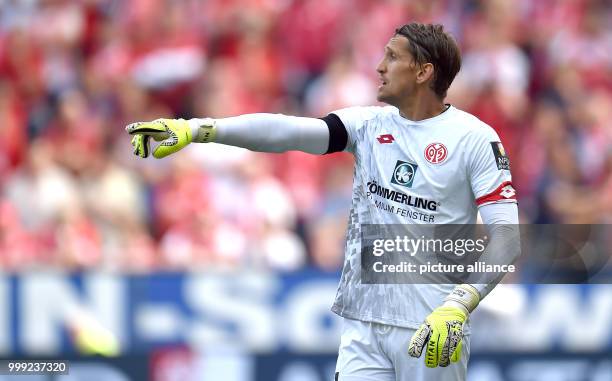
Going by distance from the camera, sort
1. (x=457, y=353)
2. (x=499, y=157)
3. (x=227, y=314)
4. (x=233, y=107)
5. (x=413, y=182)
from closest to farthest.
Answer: (x=457, y=353) < (x=499, y=157) < (x=413, y=182) < (x=227, y=314) < (x=233, y=107)

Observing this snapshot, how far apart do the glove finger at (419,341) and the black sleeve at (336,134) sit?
105 centimetres


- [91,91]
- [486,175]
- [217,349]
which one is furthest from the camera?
[91,91]

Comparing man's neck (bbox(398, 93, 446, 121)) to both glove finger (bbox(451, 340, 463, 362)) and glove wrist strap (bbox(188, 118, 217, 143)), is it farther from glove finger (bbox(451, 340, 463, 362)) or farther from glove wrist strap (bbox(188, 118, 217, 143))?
glove finger (bbox(451, 340, 463, 362))

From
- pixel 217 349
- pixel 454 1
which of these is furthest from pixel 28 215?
pixel 454 1

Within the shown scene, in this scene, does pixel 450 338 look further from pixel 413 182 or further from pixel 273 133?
pixel 273 133

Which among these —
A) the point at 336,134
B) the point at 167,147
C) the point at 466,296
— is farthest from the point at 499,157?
the point at 167,147

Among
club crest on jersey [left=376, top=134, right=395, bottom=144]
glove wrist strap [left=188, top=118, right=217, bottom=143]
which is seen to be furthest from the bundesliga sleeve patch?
glove wrist strap [left=188, top=118, right=217, bottom=143]

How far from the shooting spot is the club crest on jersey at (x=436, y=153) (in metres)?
5.69

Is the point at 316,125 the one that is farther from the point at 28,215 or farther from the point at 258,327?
the point at 28,215

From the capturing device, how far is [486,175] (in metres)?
5.59

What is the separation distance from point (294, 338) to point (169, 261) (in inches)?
79.1

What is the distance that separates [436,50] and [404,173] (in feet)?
1.94

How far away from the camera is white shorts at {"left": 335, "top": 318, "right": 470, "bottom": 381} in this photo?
5.67m

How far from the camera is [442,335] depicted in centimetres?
531
